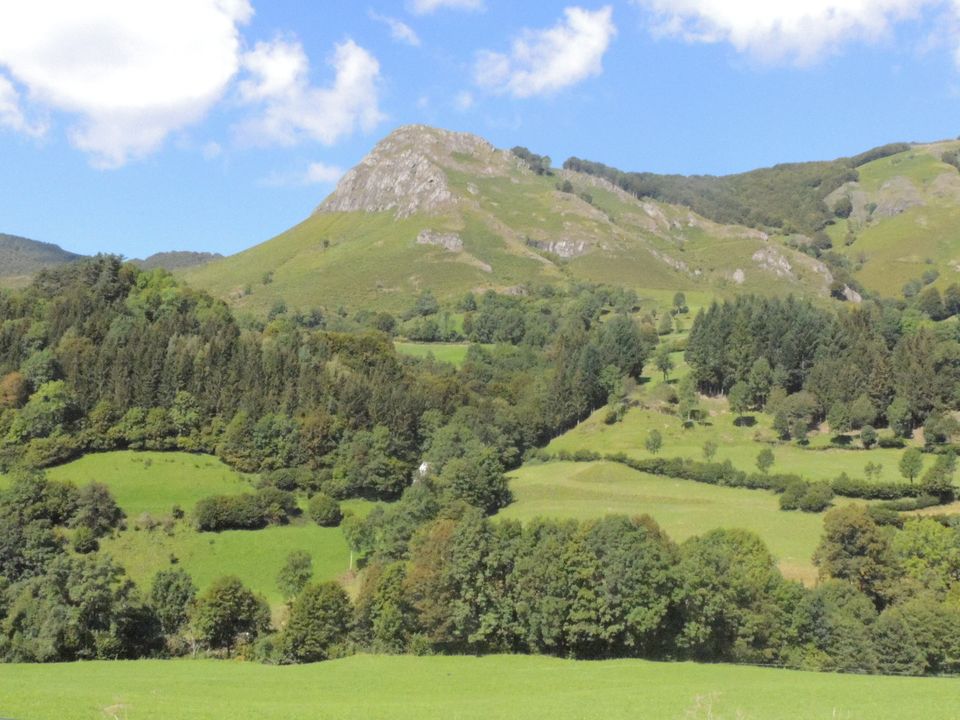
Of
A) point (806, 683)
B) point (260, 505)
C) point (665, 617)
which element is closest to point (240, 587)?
point (260, 505)

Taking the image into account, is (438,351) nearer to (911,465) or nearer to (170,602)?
(911,465)

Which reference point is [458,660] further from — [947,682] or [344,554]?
[344,554]

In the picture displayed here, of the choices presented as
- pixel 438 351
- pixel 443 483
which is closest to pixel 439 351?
pixel 438 351

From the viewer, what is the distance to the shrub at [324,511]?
78.2m

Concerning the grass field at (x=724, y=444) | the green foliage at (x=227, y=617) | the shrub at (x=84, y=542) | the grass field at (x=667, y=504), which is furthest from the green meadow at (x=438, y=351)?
the green foliage at (x=227, y=617)

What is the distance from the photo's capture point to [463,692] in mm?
34500

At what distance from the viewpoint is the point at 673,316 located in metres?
178

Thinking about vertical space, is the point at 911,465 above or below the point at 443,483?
above

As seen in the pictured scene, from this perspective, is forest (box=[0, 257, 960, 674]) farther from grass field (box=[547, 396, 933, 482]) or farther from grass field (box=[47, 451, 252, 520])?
grass field (box=[547, 396, 933, 482])

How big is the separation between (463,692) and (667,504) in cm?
4418

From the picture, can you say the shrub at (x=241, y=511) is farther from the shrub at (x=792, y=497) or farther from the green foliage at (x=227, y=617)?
the shrub at (x=792, y=497)

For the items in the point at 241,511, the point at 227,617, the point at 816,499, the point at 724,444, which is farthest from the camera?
the point at 724,444

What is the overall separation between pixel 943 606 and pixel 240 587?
44.2 metres

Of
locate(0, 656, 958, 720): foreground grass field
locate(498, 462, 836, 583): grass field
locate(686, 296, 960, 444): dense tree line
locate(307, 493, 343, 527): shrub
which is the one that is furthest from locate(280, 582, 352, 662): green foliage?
locate(686, 296, 960, 444): dense tree line
